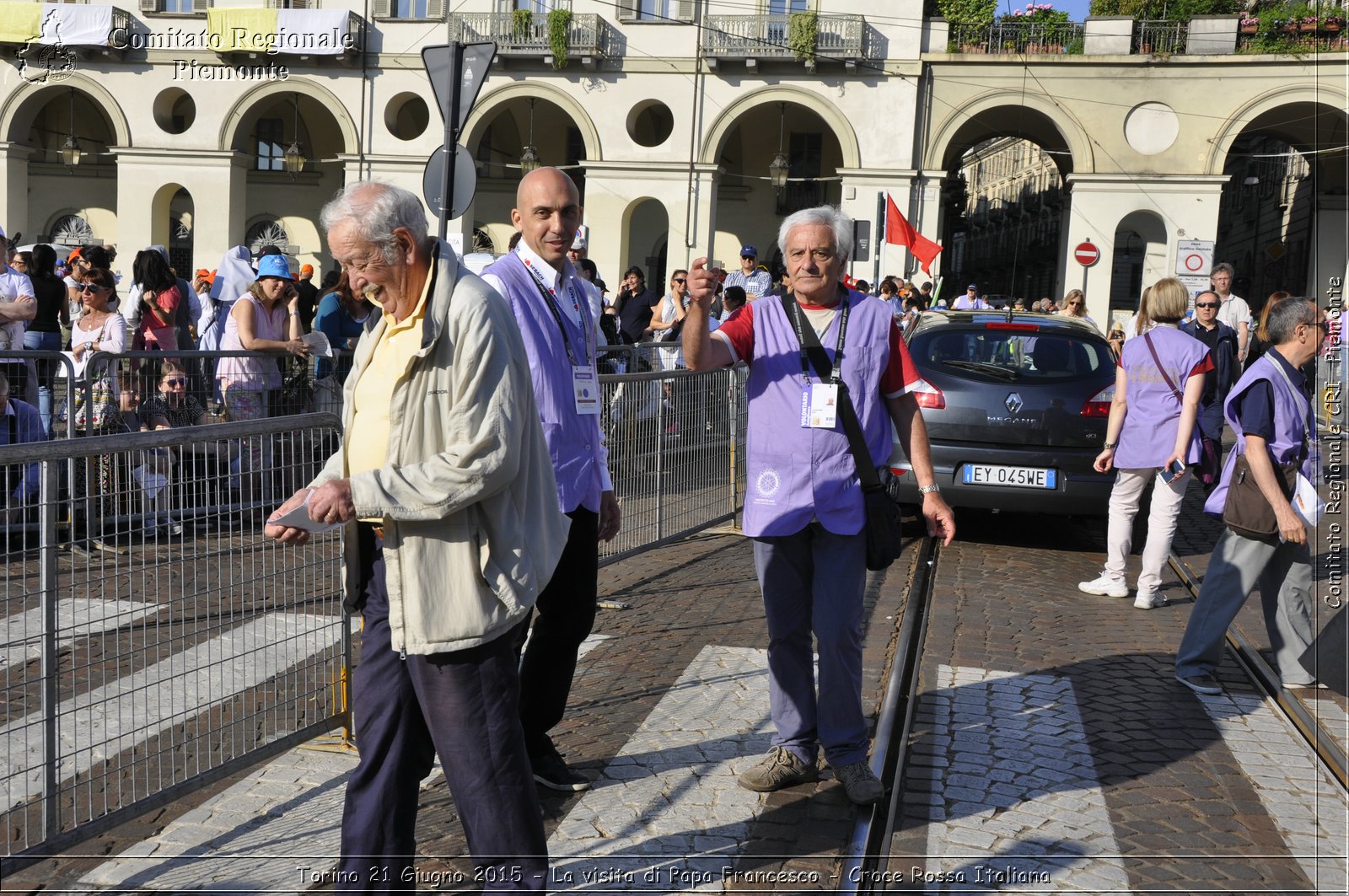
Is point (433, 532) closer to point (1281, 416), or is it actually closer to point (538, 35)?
point (1281, 416)

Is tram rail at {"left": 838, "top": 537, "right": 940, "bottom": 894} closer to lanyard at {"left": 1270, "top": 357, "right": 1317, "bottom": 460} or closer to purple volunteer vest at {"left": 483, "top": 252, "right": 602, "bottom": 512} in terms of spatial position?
purple volunteer vest at {"left": 483, "top": 252, "right": 602, "bottom": 512}

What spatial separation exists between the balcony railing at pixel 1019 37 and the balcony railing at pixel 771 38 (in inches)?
107

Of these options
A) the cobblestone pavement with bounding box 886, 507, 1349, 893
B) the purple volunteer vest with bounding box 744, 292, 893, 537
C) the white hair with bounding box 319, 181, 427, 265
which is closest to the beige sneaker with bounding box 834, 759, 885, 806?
the cobblestone pavement with bounding box 886, 507, 1349, 893

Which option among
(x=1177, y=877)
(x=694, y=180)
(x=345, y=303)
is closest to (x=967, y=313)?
(x=345, y=303)

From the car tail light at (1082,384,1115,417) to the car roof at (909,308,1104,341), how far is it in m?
0.65

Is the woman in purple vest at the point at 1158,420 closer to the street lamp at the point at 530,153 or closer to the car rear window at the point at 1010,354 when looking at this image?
the car rear window at the point at 1010,354

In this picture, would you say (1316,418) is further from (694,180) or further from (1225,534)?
(694,180)

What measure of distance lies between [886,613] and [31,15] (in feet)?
120

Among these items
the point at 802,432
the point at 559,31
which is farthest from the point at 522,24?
the point at 802,432

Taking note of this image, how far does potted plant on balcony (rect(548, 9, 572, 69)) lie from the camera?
32.8 meters

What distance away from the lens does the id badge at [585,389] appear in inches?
167

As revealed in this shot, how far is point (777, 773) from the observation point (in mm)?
4414

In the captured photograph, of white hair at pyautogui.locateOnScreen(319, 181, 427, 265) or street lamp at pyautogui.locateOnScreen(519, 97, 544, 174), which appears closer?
white hair at pyautogui.locateOnScreen(319, 181, 427, 265)

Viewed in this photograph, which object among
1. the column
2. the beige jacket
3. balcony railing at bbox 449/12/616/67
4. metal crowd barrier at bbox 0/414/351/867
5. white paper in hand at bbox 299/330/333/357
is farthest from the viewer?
the column
